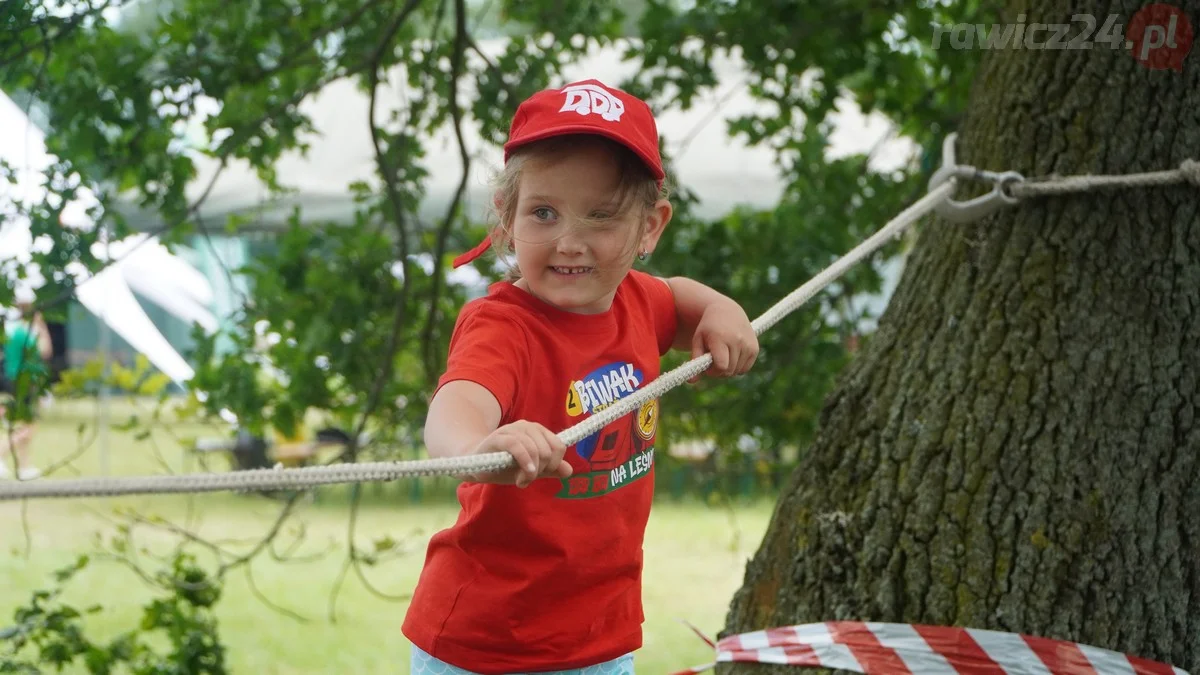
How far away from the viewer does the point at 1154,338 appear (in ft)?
7.08

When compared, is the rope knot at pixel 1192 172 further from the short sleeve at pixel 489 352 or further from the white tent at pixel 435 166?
the white tent at pixel 435 166

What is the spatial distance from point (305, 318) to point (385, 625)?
8.41 ft

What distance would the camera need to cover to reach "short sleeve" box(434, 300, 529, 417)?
151cm

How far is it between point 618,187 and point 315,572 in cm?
584

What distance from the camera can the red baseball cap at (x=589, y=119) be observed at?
1618 millimetres

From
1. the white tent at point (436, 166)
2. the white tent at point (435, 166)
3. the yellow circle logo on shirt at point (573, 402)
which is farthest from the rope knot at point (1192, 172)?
the white tent at point (435, 166)

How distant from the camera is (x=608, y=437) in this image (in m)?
1.71

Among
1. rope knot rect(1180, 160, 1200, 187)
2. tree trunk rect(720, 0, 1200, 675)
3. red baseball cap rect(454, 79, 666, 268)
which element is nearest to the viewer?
red baseball cap rect(454, 79, 666, 268)

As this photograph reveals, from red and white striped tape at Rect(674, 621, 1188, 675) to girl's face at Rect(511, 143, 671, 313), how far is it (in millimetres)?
830

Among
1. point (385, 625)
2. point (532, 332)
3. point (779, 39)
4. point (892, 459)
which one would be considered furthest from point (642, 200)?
point (385, 625)

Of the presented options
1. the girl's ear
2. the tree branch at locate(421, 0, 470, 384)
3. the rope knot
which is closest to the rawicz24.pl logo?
the rope knot

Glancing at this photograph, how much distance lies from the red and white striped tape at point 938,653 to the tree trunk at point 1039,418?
0.09 feet

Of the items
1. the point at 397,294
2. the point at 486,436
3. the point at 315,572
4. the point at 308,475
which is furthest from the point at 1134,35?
the point at 315,572

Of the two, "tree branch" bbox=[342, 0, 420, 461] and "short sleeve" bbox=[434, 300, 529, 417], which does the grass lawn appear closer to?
"tree branch" bbox=[342, 0, 420, 461]
